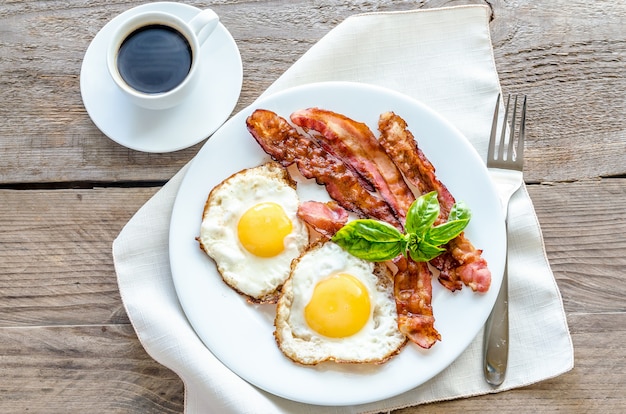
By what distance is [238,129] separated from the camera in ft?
7.02

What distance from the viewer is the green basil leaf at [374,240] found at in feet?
6.56

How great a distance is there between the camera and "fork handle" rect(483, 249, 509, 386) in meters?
2.14

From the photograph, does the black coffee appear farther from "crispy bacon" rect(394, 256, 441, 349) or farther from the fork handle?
the fork handle

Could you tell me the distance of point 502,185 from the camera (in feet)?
7.20

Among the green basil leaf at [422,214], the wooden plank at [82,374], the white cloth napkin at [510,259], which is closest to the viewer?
the green basil leaf at [422,214]

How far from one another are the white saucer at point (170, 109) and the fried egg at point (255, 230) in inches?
8.5

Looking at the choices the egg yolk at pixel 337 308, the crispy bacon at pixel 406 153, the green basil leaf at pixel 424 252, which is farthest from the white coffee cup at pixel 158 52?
the green basil leaf at pixel 424 252

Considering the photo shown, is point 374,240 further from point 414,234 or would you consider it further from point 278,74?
point 278,74

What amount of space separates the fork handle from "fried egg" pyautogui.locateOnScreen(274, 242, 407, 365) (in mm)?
293

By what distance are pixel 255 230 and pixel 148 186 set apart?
1.48 ft

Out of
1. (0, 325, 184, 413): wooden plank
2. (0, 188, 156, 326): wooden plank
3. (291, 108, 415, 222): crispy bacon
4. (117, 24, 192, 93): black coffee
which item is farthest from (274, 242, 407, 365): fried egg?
(117, 24, 192, 93): black coffee

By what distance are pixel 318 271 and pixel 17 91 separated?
46.3 inches

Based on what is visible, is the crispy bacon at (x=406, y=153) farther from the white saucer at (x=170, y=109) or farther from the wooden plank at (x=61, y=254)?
the wooden plank at (x=61, y=254)

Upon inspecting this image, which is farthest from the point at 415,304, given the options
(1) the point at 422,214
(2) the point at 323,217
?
(2) the point at 323,217
